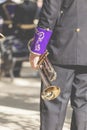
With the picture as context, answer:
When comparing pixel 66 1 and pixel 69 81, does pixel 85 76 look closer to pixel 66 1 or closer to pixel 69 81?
pixel 69 81

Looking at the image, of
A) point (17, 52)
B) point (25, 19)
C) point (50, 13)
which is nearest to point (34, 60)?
point (50, 13)

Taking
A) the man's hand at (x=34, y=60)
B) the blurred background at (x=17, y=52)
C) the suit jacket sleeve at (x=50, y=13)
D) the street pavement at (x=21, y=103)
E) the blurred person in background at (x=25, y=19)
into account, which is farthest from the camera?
the blurred person in background at (x=25, y=19)

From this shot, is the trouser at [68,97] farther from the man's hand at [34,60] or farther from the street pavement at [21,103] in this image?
the street pavement at [21,103]

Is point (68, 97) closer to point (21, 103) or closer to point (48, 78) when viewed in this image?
point (48, 78)

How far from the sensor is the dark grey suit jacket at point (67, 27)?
16.2ft

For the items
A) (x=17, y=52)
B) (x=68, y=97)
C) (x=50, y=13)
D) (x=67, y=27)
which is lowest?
(x=17, y=52)

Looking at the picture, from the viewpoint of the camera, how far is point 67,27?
4.99 meters

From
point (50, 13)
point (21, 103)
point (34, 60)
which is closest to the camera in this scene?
point (50, 13)

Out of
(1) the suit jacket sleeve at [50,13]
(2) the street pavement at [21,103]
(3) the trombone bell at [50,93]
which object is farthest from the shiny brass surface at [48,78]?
(2) the street pavement at [21,103]

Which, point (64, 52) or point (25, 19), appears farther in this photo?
point (25, 19)

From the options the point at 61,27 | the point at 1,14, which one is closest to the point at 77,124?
the point at 61,27

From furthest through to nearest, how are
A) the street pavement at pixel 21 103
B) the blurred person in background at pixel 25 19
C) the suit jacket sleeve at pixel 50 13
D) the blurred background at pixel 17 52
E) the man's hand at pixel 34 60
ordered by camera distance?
1. the blurred person in background at pixel 25 19
2. the blurred background at pixel 17 52
3. the street pavement at pixel 21 103
4. the man's hand at pixel 34 60
5. the suit jacket sleeve at pixel 50 13

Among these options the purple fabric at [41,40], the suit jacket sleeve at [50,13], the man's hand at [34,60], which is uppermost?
the suit jacket sleeve at [50,13]

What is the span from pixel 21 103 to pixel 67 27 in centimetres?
419
